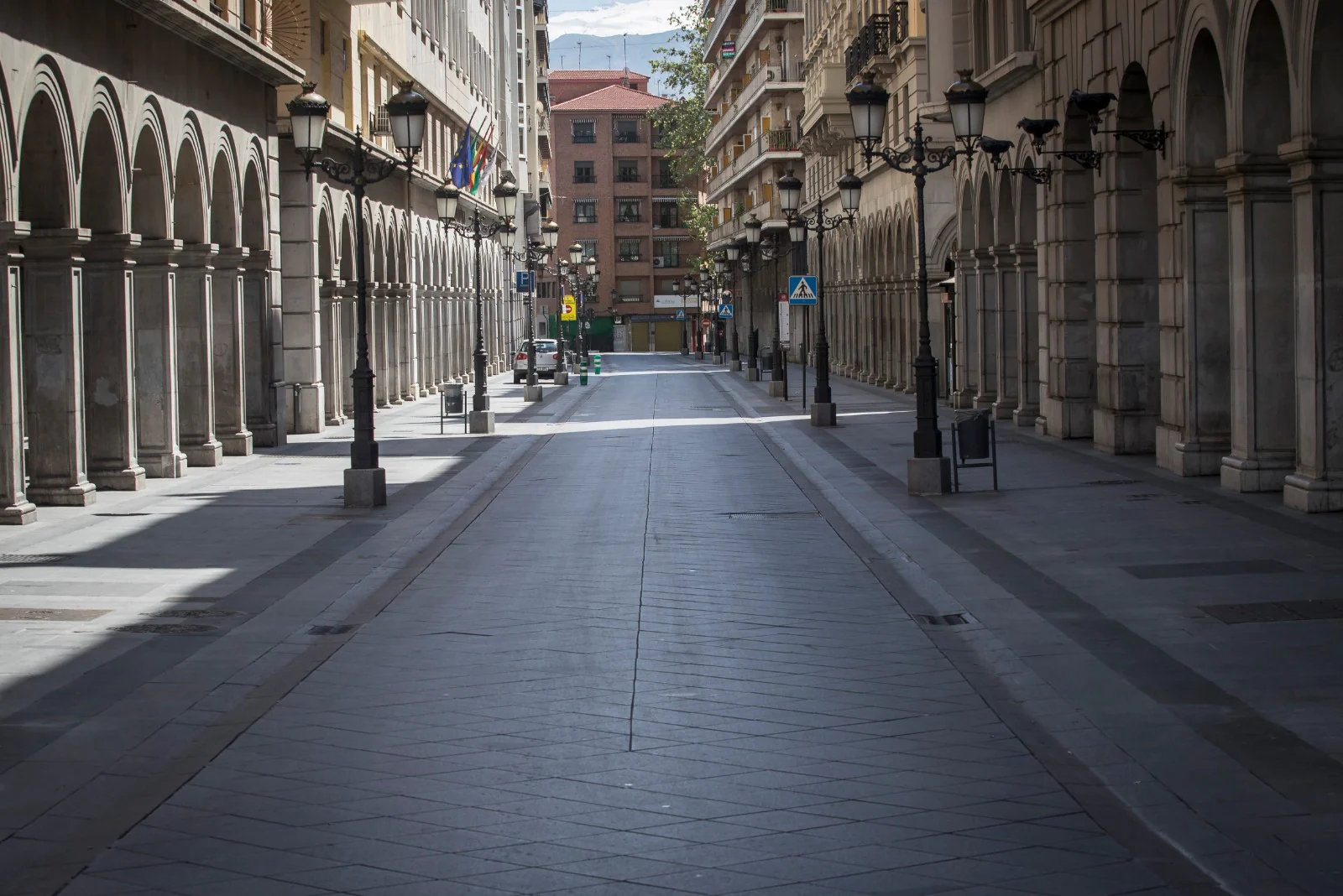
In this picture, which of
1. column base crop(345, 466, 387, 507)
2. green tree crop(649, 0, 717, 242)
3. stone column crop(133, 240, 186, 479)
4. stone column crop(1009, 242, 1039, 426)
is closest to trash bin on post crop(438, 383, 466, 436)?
stone column crop(1009, 242, 1039, 426)

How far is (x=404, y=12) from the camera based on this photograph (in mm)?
49688

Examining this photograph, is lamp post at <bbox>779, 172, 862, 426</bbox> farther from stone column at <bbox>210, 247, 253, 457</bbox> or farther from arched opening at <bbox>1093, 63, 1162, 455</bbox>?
stone column at <bbox>210, 247, 253, 457</bbox>

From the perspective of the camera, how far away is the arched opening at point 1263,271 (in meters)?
18.8

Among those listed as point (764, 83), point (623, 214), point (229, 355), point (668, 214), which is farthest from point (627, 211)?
point (229, 355)

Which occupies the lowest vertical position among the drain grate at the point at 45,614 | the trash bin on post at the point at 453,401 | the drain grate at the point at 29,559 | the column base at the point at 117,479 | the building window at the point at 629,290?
the drain grate at the point at 45,614

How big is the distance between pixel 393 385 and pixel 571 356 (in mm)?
38302

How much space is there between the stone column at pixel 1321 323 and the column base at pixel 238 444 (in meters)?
17.9

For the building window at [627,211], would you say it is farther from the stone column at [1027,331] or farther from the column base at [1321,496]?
the column base at [1321,496]

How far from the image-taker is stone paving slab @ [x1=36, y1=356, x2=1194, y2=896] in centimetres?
685

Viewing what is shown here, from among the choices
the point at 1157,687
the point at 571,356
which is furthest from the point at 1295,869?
the point at 571,356

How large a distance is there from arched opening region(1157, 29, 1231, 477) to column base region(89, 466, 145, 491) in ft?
44.1

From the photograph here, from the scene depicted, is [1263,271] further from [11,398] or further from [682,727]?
[11,398]

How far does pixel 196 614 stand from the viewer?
43.1 feet

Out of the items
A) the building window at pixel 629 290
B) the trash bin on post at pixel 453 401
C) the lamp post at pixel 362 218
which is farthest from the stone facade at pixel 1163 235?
the building window at pixel 629 290
